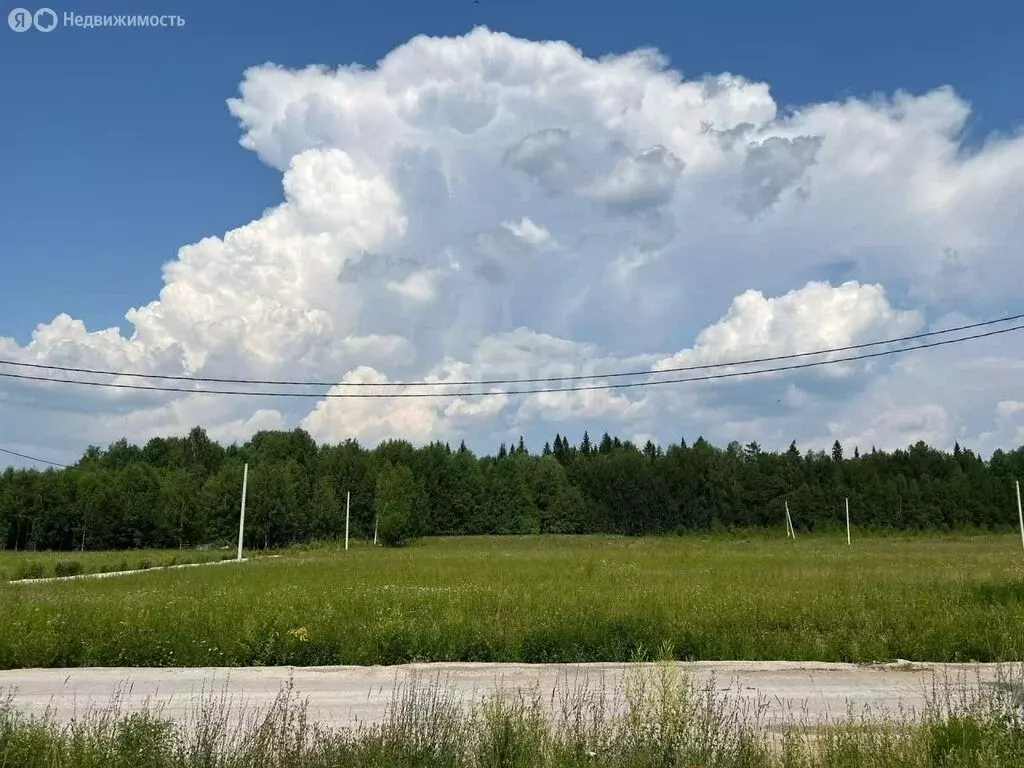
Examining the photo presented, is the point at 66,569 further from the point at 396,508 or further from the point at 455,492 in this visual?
the point at 455,492

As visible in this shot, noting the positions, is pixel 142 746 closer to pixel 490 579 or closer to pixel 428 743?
pixel 428 743

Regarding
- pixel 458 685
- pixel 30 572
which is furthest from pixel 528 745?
pixel 30 572

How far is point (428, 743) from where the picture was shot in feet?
23.1

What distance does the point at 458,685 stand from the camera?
40.2ft

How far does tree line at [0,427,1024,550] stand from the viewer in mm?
97375

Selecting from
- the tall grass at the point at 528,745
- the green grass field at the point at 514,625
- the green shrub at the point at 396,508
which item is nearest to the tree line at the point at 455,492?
the green shrub at the point at 396,508

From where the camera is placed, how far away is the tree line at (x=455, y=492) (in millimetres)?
97375

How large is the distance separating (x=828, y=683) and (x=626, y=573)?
19.0 meters

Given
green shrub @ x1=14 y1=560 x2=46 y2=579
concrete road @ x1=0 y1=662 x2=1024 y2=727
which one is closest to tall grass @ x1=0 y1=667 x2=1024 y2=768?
concrete road @ x1=0 y1=662 x2=1024 y2=727

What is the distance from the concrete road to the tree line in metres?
79.6

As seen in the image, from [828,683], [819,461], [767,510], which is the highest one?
[819,461]

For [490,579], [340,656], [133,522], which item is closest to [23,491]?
[133,522]

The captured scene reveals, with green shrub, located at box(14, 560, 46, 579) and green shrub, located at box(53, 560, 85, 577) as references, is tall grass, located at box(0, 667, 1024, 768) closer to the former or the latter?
green shrub, located at box(14, 560, 46, 579)

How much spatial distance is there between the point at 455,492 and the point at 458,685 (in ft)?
396
